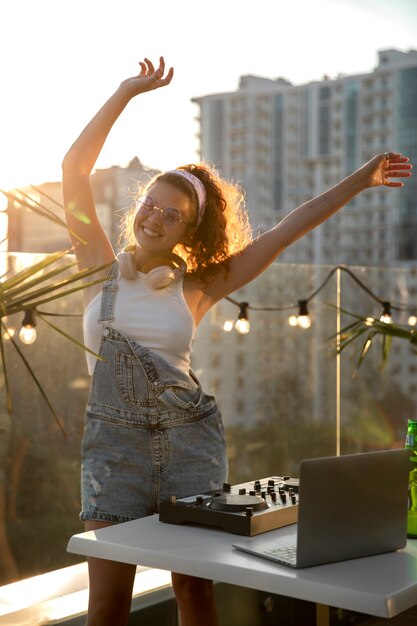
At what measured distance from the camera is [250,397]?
4723 mm

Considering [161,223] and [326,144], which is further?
[326,144]

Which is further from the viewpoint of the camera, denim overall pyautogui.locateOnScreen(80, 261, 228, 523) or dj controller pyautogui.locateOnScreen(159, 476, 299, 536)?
denim overall pyautogui.locateOnScreen(80, 261, 228, 523)

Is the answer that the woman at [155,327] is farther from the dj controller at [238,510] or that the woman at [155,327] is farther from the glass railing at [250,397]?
the glass railing at [250,397]

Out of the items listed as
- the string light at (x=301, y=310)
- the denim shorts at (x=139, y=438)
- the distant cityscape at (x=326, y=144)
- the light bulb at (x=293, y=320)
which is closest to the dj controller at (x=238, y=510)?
the denim shorts at (x=139, y=438)

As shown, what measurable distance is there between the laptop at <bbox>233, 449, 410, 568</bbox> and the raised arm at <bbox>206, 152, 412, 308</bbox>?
76 centimetres

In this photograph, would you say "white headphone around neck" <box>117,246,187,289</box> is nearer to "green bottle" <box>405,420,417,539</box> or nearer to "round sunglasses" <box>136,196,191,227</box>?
"round sunglasses" <box>136,196,191,227</box>

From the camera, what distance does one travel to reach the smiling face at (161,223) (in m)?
2.00

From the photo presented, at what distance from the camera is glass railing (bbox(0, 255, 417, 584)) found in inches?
118

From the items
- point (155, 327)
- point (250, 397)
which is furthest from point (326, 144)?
point (155, 327)

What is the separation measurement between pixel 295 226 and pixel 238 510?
81cm

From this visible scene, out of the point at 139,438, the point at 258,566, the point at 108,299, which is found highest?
the point at 108,299

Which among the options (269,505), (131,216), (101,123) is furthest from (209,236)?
(269,505)

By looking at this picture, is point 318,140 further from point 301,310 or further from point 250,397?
point 301,310

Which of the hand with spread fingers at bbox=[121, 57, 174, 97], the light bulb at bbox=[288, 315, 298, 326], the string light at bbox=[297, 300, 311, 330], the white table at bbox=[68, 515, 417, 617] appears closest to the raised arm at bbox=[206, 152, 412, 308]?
the hand with spread fingers at bbox=[121, 57, 174, 97]
